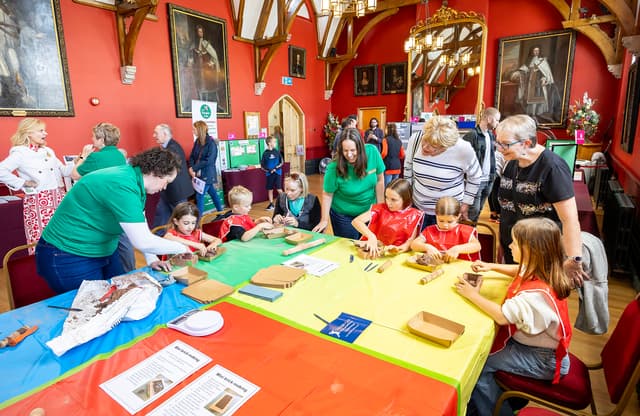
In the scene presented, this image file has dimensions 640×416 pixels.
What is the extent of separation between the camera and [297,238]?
2.35 meters

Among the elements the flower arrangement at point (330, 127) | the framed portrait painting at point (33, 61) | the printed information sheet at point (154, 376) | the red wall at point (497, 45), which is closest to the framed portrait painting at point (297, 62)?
the flower arrangement at point (330, 127)

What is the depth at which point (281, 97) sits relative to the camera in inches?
351

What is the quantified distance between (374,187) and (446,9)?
6.62 meters

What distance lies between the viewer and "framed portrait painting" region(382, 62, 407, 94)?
361 inches

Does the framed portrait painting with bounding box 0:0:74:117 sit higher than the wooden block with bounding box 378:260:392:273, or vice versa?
the framed portrait painting with bounding box 0:0:74:117

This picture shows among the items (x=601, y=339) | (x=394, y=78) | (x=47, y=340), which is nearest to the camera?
(x=47, y=340)

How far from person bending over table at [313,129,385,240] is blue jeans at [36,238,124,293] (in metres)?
1.47

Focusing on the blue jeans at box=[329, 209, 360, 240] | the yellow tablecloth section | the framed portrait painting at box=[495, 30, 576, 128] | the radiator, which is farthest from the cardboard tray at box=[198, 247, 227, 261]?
the framed portrait painting at box=[495, 30, 576, 128]

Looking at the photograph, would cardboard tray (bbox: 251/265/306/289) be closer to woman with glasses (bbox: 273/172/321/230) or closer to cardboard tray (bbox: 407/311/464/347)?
cardboard tray (bbox: 407/311/464/347)

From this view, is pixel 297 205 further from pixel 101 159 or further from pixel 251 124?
pixel 251 124

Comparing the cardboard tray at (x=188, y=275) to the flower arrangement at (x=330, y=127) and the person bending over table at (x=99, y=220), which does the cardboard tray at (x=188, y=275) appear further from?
A: the flower arrangement at (x=330, y=127)

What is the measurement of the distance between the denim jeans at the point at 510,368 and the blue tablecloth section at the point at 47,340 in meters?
1.25

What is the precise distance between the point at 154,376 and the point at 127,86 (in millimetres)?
5811

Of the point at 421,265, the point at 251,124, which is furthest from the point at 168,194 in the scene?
the point at 251,124
